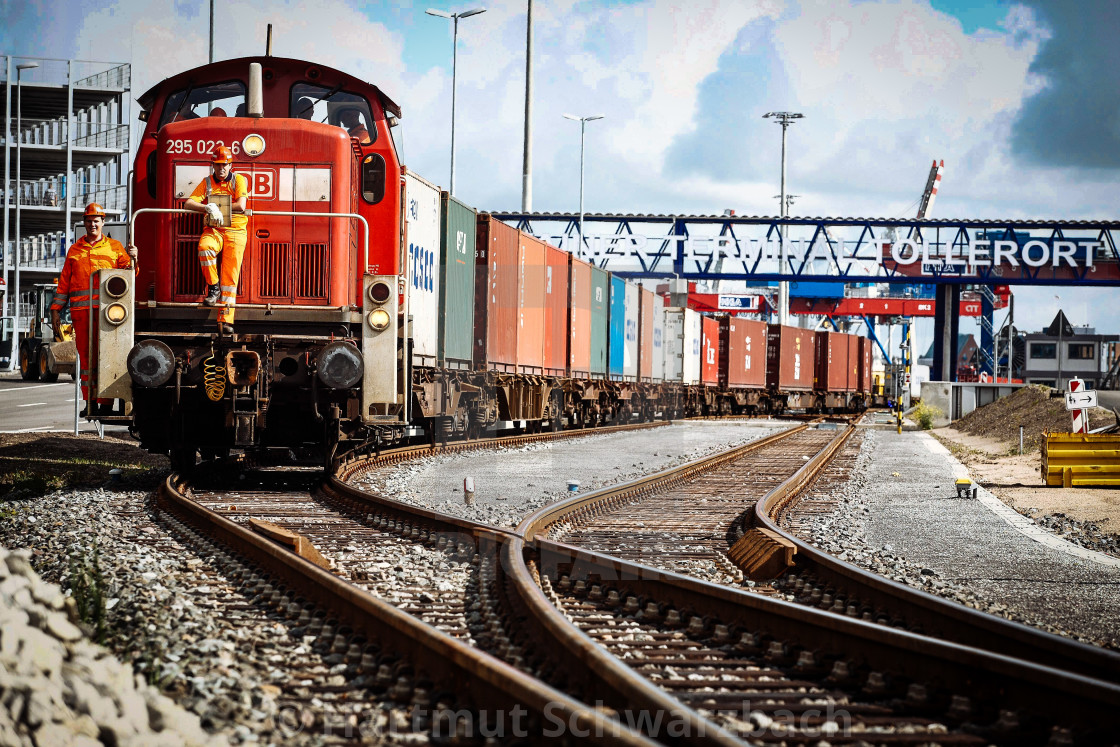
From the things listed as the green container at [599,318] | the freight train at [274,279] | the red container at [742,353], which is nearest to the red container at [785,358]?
the red container at [742,353]

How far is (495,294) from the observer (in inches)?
633

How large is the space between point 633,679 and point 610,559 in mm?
2327

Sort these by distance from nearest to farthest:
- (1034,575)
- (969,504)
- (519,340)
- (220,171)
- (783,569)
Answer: (783,569) → (1034,575) → (220,171) → (969,504) → (519,340)

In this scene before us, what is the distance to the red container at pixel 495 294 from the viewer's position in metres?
15.6

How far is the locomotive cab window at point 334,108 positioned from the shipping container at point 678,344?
69.8 ft

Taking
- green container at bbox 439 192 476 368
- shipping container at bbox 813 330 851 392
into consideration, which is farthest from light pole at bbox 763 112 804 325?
green container at bbox 439 192 476 368

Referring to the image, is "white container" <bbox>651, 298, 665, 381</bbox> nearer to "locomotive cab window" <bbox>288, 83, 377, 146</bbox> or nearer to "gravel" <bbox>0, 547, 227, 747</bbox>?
"locomotive cab window" <bbox>288, 83, 377, 146</bbox>

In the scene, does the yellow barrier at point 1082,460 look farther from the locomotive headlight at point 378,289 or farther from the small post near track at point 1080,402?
the locomotive headlight at point 378,289

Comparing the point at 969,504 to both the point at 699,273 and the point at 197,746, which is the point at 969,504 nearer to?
the point at 197,746

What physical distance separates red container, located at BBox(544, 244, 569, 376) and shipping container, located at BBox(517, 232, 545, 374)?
12.5 inches

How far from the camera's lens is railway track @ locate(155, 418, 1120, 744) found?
10.6ft

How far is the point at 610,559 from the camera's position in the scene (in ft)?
18.2

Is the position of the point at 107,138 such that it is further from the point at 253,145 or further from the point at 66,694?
Answer: the point at 66,694

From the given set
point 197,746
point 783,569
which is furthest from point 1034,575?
point 197,746
